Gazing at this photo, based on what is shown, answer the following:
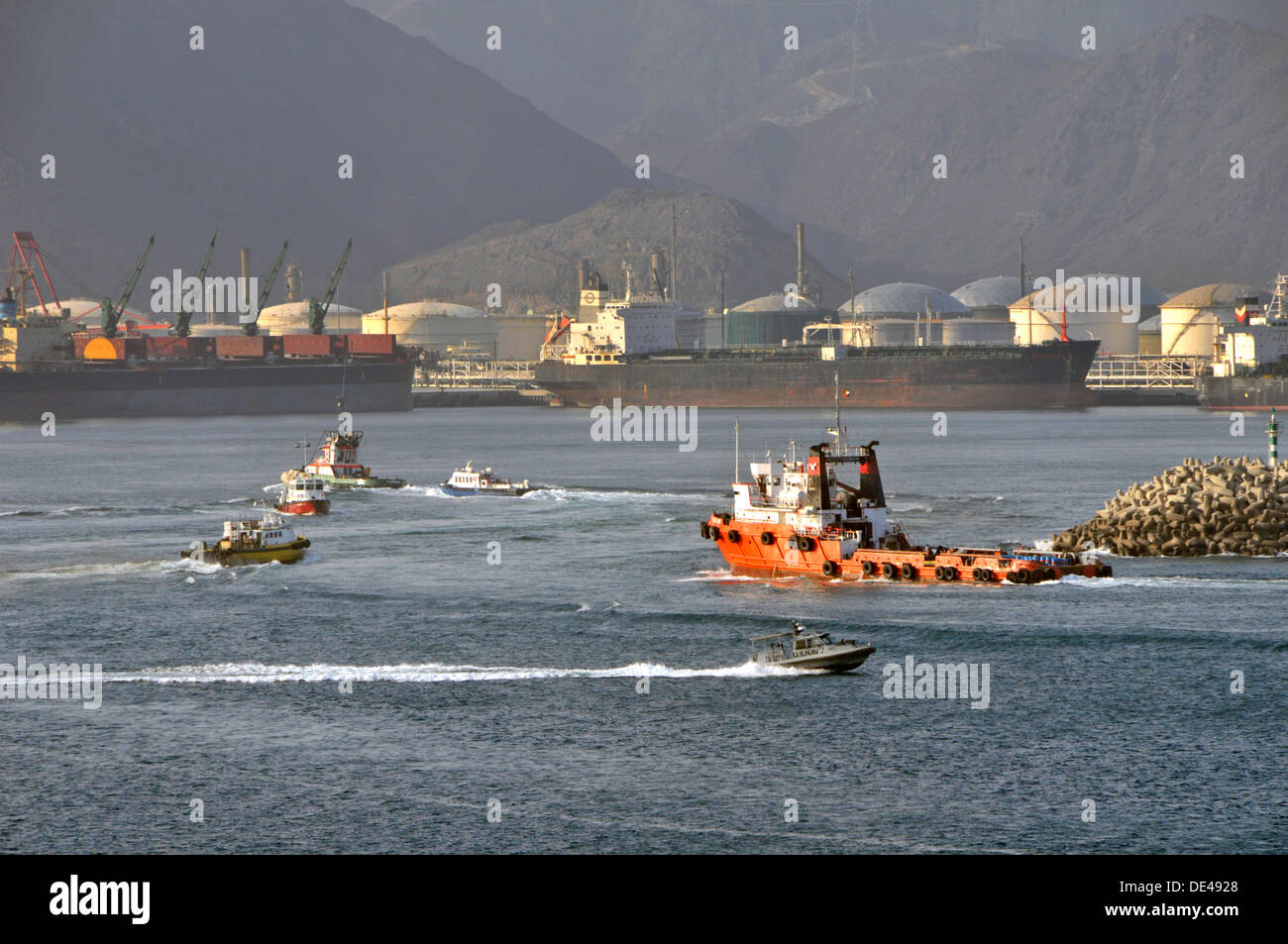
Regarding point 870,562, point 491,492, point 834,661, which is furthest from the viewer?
point 491,492

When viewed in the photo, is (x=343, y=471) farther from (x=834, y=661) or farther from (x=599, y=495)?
(x=834, y=661)

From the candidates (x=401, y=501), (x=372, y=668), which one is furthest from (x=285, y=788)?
(x=401, y=501)

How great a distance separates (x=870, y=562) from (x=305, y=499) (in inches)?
1669

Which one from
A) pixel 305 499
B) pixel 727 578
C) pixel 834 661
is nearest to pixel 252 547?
pixel 727 578

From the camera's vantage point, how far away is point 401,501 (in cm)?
10369

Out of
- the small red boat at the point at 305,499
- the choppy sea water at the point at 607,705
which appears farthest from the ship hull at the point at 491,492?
the choppy sea water at the point at 607,705

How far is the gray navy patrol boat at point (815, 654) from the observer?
48.8 meters

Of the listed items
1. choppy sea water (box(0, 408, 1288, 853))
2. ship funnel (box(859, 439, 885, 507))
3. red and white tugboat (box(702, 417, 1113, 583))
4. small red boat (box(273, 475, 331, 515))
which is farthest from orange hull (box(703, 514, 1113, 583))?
small red boat (box(273, 475, 331, 515))

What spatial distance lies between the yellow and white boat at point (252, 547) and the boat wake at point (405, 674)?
855 inches

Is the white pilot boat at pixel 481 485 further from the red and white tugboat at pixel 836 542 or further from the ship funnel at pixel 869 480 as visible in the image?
the ship funnel at pixel 869 480

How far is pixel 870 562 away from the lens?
6456 centimetres

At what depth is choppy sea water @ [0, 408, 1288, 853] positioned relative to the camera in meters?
36.2
